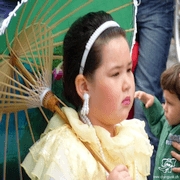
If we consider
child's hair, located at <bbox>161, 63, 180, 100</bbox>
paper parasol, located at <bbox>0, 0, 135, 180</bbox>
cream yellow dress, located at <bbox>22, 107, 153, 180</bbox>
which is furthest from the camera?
child's hair, located at <bbox>161, 63, 180, 100</bbox>

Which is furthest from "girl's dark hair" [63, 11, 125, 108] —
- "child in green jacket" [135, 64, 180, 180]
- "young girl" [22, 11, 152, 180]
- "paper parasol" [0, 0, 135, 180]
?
"child in green jacket" [135, 64, 180, 180]

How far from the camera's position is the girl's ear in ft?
5.45

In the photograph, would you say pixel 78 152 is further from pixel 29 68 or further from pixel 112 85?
pixel 29 68

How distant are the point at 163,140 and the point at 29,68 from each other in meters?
0.95

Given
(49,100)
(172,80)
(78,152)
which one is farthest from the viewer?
(172,80)

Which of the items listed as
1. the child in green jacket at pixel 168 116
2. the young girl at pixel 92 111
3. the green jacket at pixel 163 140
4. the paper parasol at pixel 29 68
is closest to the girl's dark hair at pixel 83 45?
the young girl at pixel 92 111

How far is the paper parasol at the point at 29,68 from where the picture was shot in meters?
1.71

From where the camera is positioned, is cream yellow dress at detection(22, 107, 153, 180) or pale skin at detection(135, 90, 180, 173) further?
pale skin at detection(135, 90, 180, 173)

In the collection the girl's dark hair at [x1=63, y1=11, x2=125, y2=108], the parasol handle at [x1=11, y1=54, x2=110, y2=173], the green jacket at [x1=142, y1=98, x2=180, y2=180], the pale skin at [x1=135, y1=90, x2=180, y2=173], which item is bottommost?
the green jacket at [x1=142, y1=98, x2=180, y2=180]

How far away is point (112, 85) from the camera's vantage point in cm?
162

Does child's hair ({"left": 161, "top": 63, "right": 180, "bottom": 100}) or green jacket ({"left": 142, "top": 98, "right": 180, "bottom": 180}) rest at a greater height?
child's hair ({"left": 161, "top": 63, "right": 180, "bottom": 100})

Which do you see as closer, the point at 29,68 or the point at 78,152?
the point at 78,152

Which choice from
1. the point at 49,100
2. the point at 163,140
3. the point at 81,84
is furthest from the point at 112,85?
the point at 163,140

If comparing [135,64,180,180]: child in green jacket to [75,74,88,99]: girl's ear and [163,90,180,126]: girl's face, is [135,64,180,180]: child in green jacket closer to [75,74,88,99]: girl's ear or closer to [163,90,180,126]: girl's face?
[163,90,180,126]: girl's face
